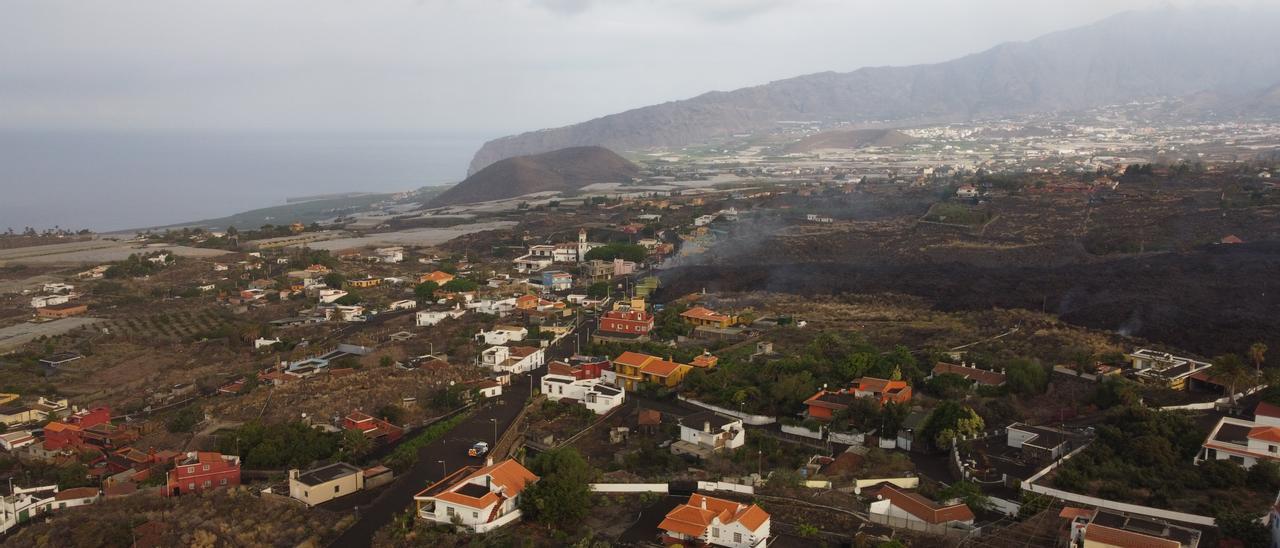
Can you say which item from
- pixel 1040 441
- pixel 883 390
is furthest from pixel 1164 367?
pixel 883 390

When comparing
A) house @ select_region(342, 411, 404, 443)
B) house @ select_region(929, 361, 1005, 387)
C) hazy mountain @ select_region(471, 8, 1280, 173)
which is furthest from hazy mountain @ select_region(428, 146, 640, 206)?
house @ select_region(929, 361, 1005, 387)

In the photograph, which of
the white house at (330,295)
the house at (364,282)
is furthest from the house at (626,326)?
the house at (364,282)

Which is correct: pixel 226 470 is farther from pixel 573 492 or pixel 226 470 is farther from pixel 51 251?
pixel 51 251

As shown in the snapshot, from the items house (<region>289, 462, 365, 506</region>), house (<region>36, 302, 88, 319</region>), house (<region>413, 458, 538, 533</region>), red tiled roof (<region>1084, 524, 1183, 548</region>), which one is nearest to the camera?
red tiled roof (<region>1084, 524, 1183, 548</region>)

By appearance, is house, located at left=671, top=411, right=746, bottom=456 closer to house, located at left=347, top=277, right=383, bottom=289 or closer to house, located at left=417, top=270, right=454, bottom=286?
house, located at left=417, top=270, right=454, bottom=286

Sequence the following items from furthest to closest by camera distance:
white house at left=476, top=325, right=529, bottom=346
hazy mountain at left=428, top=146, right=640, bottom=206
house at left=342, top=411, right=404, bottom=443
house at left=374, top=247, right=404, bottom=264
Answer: hazy mountain at left=428, top=146, right=640, bottom=206 → house at left=374, top=247, right=404, bottom=264 → white house at left=476, top=325, right=529, bottom=346 → house at left=342, top=411, right=404, bottom=443

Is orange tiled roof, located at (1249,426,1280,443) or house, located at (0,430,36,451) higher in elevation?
house, located at (0,430,36,451)

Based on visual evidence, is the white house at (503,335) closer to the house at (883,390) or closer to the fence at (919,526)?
the house at (883,390)
